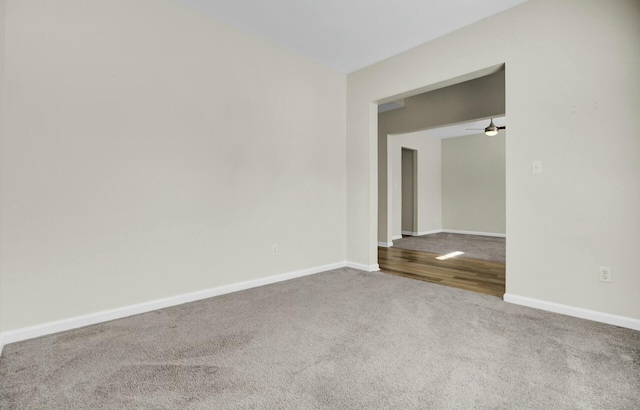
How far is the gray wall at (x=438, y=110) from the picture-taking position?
4.56 meters

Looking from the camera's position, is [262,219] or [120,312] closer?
[120,312]

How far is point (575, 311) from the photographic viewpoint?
2.44m

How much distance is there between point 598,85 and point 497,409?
98.1 inches

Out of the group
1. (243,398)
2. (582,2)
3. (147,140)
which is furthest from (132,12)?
(582,2)

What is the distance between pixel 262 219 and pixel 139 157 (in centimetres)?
132

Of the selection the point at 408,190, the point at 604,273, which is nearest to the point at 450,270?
the point at 604,273

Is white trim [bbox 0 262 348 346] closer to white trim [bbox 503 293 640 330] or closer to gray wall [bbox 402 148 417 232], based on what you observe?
white trim [bbox 503 293 640 330]

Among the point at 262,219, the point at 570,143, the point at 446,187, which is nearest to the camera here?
the point at 570,143

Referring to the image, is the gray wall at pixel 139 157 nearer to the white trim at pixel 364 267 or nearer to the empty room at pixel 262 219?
the empty room at pixel 262 219

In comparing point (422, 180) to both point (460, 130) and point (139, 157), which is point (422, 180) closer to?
point (460, 130)

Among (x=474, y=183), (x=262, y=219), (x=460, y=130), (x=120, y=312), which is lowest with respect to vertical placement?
(x=120, y=312)

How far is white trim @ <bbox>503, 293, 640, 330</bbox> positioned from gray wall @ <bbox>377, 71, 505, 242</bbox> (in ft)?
9.35

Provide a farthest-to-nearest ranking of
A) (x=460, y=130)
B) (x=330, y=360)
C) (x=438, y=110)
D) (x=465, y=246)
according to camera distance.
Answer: (x=460, y=130)
(x=465, y=246)
(x=438, y=110)
(x=330, y=360)

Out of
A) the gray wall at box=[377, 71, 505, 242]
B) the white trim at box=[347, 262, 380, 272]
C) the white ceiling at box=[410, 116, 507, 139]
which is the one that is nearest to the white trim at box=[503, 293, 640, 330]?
the white trim at box=[347, 262, 380, 272]
